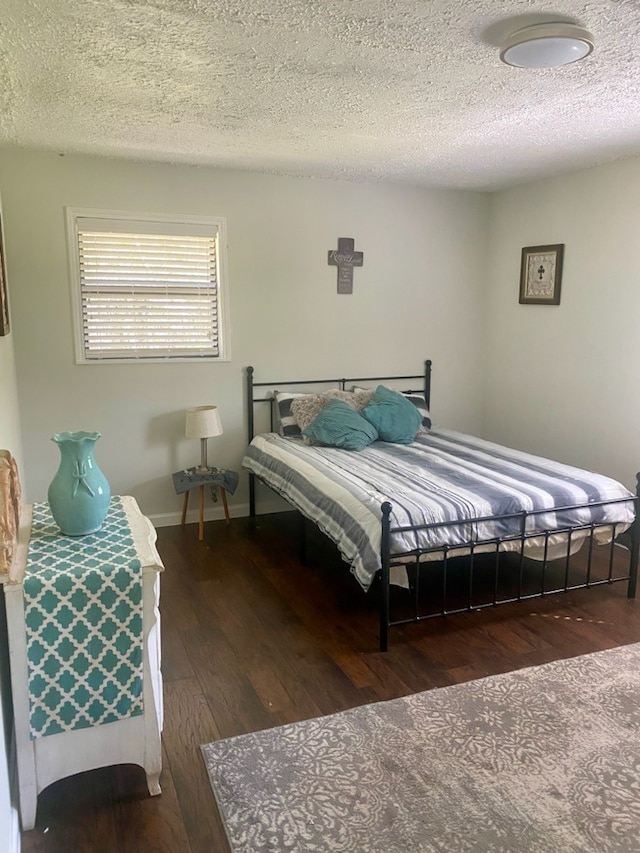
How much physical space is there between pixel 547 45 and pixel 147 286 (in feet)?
9.36

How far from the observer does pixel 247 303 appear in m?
4.51

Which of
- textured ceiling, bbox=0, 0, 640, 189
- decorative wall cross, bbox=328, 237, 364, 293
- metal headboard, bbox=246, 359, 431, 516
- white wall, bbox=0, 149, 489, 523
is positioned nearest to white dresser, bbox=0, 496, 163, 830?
textured ceiling, bbox=0, 0, 640, 189

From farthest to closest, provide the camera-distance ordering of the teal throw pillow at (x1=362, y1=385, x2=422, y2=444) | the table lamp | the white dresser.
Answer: the teal throw pillow at (x1=362, y1=385, x2=422, y2=444) → the table lamp → the white dresser

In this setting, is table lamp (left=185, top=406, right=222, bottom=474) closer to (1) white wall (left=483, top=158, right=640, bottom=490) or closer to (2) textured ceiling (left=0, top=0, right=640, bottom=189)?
(2) textured ceiling (left=0, top=0, right=640, bottom=189)

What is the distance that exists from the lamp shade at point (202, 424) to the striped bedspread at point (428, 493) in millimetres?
452

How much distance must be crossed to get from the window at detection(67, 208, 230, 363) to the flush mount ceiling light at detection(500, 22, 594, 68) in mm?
2515

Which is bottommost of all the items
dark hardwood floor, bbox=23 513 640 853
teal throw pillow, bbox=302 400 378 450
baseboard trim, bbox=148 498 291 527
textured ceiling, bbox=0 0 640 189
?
dark hardwood floor, bbox=23 513 640 853

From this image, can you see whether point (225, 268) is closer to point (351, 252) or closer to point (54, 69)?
point (351, 252)

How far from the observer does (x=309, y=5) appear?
6.28 feet

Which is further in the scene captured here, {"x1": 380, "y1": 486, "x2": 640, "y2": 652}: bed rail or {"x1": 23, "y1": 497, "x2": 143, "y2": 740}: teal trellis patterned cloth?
{"x1": 380, "y1": 486, "x2": 640, "y2": 652}: bed rail

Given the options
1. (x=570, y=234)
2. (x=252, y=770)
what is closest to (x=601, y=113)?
(x=570, y=234)

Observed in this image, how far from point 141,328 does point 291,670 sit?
254cm

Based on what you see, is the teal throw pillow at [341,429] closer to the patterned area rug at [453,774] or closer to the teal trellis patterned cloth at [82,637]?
the patterned area rug at [453,774]

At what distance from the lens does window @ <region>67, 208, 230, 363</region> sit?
4.08 m
